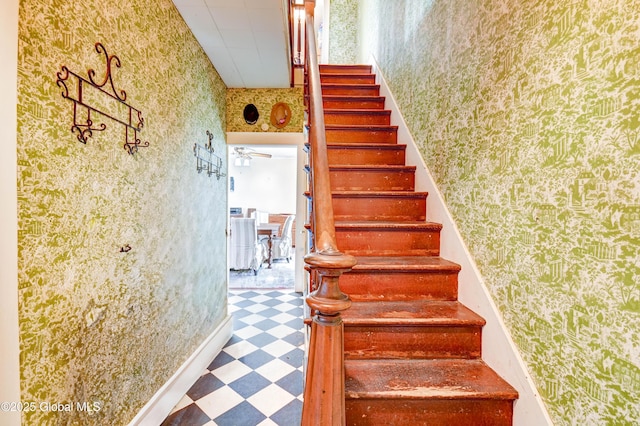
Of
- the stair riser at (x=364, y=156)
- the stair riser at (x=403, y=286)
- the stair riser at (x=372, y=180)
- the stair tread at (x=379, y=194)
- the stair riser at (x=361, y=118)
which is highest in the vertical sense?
the stair riser at (x=361, y=118)

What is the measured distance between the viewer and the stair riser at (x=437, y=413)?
3.59ft

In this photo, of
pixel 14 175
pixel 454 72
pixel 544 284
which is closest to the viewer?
pixel 14 175

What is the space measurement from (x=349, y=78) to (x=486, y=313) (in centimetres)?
301

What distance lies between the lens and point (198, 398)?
6.81 feet

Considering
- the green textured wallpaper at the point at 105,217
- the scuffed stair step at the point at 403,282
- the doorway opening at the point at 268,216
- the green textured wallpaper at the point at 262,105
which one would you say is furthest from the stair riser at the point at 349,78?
the scuffed stair step at the point at 403,282

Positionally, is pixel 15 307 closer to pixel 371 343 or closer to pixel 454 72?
pixel 371 343

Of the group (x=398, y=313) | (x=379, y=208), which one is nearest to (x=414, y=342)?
(x=398, y=313)

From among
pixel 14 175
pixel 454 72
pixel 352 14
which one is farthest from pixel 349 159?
pixel 352 14

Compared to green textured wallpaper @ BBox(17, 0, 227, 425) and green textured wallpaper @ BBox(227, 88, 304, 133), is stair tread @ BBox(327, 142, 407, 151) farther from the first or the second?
green textured wallpaper @ BBox(227, 88, 304, 133)

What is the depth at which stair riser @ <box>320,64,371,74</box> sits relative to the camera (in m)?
3.62

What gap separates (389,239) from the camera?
5.82 ft

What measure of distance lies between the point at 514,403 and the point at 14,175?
1.85 meters

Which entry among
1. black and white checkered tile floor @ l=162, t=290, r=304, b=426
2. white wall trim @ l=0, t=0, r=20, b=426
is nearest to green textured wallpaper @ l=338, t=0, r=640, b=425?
black and white checkered tile floor @ l=162, t=290, r=304, b=426

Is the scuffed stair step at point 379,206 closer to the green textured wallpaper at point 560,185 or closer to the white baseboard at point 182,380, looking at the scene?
the green textured wallpaper at point 560,185
